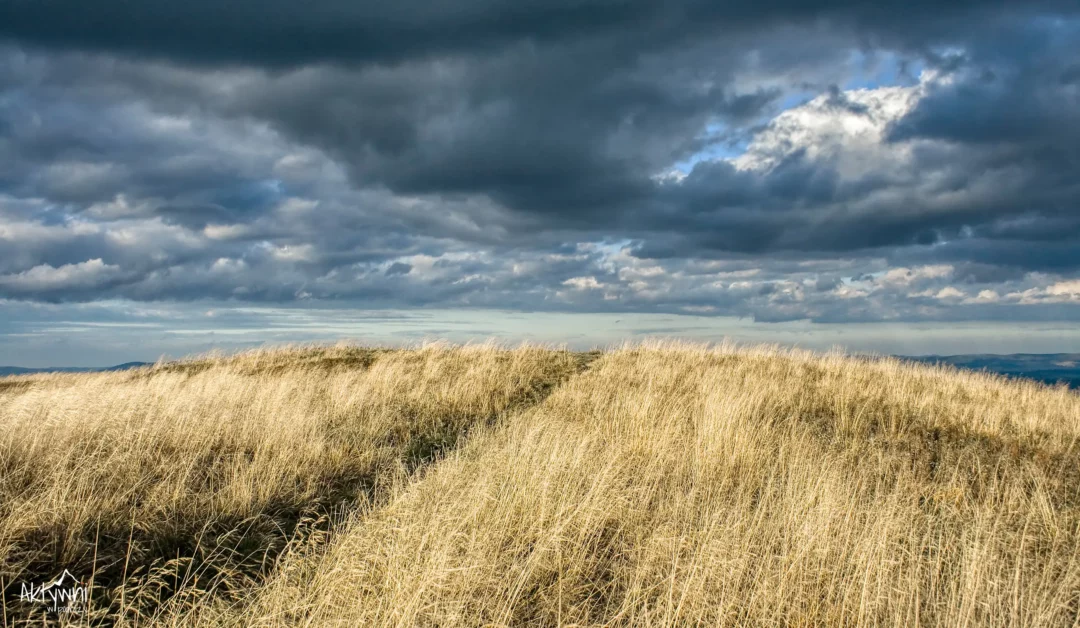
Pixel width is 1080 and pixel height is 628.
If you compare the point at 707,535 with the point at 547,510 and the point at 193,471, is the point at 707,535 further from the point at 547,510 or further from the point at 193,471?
the point at 193,471

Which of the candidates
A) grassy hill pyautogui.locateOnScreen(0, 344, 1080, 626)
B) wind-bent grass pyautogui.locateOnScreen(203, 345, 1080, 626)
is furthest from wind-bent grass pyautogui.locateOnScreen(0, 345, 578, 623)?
wind-bent grass pyautogui.locateOnScreen(203, 345, 1080, 626)

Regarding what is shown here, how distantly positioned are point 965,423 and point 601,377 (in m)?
7.83

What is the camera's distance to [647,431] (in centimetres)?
905

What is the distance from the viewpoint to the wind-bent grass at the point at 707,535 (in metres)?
4.26

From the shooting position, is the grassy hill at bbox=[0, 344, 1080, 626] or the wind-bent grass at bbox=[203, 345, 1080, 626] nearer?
the wind-bent grass at bbox=[203, 345, 1080, 626]

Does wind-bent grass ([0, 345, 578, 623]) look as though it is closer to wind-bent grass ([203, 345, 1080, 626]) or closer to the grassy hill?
the grassy hill

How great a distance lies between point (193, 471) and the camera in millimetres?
7391

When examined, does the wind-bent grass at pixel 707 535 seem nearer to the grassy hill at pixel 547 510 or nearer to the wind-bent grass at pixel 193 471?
the grassy hill at pixel 547 510

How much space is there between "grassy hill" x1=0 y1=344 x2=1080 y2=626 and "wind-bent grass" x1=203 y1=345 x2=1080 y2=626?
0.03 m

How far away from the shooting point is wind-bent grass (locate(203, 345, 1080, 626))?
168 inches

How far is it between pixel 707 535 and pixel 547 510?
1431 millimetres

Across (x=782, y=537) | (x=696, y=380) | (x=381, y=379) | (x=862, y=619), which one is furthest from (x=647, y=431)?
(x=381, y=379)

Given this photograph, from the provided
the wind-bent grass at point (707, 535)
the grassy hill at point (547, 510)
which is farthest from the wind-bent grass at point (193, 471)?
the wind-bent grass at point (707, 535)

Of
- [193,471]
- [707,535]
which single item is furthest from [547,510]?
[193,471]
